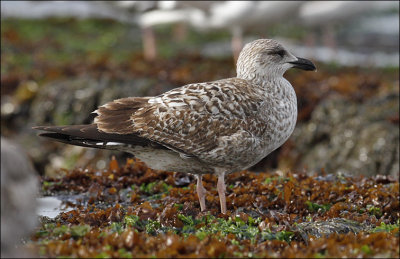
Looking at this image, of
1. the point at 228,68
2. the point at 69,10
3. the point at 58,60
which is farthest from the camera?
the point at 69,10

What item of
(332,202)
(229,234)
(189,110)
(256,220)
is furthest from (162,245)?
(332,202)

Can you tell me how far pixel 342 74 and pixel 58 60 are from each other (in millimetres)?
7001

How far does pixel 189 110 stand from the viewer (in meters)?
6.19

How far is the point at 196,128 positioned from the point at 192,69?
318 inches

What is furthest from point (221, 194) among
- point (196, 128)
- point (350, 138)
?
point (350, 138)

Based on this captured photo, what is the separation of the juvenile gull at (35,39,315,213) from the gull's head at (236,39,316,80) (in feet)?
1.17

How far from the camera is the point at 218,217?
19.8ft

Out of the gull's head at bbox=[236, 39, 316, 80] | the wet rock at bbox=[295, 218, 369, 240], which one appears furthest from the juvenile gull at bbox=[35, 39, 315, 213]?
the wet rock at bbox=[295, 218, 369, 240]

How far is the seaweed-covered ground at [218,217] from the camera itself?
462cm

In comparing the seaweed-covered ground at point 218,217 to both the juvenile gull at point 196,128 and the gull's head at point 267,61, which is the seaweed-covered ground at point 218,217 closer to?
the juvenile gull at point 196,128

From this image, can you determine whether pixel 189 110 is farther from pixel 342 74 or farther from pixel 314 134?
pixel 342 74

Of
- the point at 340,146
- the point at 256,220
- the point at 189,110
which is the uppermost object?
the point at 189,110

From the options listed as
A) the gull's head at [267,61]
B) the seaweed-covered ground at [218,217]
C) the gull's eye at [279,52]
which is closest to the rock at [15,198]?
the seaweed-covered ground at [218,217]

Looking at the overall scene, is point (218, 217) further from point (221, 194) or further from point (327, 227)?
point (327, 227)
